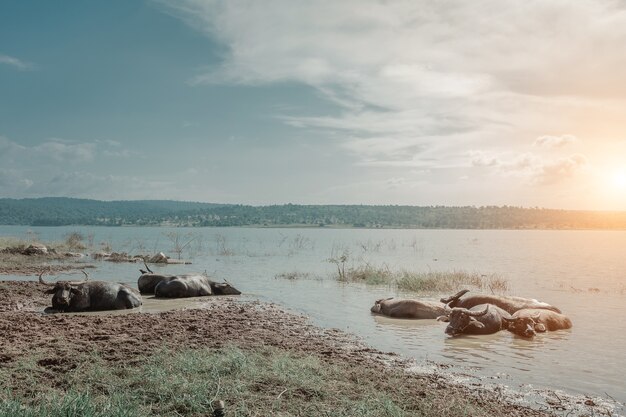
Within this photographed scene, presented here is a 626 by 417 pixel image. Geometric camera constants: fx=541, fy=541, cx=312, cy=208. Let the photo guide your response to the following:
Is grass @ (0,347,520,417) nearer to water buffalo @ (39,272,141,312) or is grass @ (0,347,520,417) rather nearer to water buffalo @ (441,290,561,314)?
water buffalo @ (39,272,141,312)

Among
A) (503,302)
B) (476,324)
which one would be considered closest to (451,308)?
(503,302)

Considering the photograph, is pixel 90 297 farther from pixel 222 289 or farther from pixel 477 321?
pixel 477 321

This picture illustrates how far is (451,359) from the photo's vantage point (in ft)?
37.9

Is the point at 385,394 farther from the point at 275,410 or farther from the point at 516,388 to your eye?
the point at 516,388

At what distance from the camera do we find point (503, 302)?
1722 centimetres

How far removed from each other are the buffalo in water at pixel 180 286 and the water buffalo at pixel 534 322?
11.0m

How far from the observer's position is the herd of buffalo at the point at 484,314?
46.4 ft

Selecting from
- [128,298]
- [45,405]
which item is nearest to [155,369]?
[45,405]

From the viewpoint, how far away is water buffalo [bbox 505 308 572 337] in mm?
14109

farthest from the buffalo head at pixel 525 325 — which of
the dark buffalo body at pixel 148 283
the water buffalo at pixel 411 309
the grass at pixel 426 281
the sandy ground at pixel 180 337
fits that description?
the dark buffalo body at pixel 148 283

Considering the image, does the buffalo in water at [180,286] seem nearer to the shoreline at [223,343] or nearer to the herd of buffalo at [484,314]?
the shoreline at [223,343]

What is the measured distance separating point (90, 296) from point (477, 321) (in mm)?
11312

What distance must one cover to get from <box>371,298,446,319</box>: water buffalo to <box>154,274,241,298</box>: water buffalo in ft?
22.9

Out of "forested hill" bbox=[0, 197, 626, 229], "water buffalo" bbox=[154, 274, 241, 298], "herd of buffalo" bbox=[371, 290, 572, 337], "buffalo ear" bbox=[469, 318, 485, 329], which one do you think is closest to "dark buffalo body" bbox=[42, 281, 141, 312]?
"water buffalo" bbox=[154, 274, 241, 298]
